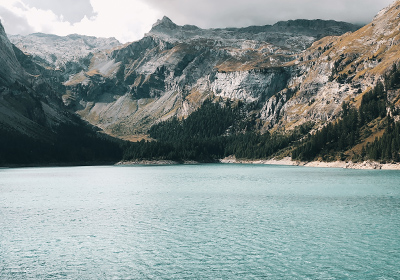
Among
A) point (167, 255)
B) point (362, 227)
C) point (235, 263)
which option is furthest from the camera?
point (362, 227)

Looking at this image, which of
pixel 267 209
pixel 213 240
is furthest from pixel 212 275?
pixel 267 209

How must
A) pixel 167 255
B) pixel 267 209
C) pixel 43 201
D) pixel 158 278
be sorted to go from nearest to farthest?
pixel 158 278, pixel 167 255, pixel 267 209, pixel 43 201

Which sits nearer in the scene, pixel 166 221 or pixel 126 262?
pixel 126 262

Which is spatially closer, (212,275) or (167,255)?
(212,275)

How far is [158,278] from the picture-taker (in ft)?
95.4

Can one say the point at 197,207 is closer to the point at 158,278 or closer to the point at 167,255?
the point at 167,255

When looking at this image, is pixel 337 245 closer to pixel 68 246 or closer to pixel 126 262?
pixel 126 262

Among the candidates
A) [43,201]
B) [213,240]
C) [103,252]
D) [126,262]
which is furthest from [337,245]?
[43,201]

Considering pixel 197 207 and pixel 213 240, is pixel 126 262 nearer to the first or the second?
pixel 213 240

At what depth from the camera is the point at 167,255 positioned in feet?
117

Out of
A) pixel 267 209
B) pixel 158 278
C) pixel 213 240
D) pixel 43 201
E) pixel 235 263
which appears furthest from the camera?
pixel 43 201

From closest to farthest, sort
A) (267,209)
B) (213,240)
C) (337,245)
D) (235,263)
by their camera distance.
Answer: (235,263) < (337,245) < (213,240) < (267,209)

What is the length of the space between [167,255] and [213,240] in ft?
24.3

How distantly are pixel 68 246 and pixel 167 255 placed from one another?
12484mm
